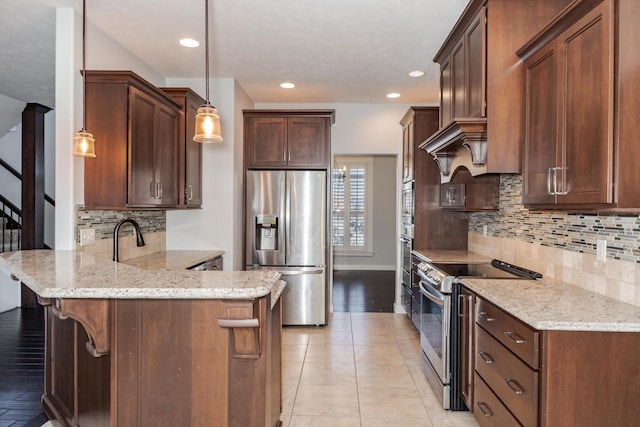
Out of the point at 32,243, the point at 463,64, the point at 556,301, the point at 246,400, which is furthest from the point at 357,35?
the point at 32,243

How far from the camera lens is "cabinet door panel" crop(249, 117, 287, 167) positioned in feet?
15.8

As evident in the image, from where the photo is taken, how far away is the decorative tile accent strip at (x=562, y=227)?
2.04m

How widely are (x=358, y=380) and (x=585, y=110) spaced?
97.1 inches

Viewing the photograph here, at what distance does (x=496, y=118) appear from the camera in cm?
251

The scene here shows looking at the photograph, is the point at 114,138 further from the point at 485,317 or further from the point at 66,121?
the point at 485,317

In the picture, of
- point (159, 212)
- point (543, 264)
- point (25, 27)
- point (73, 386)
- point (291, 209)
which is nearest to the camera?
point (73, 386)

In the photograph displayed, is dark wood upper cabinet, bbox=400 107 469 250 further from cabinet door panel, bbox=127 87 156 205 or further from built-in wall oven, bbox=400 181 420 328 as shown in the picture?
cabinet door panel, bbox=127 87 156 205

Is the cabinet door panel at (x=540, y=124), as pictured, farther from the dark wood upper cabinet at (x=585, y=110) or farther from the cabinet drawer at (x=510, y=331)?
the cabinet drawer at (x=510, y=331)

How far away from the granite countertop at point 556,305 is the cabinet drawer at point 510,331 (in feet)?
0.15

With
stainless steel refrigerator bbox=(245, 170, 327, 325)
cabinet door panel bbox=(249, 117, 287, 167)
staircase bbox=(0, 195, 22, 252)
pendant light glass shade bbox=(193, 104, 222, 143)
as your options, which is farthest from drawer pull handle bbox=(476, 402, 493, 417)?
staircase bbox=(0, 195, 22, 252)

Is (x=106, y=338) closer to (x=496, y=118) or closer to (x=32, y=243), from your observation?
(x=496, y=118)

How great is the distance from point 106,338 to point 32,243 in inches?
187

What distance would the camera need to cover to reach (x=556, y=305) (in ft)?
6.40

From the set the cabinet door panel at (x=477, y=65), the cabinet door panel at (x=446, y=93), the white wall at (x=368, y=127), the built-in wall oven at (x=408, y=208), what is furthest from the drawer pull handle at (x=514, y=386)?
the white wall at (x=368, y=127)
